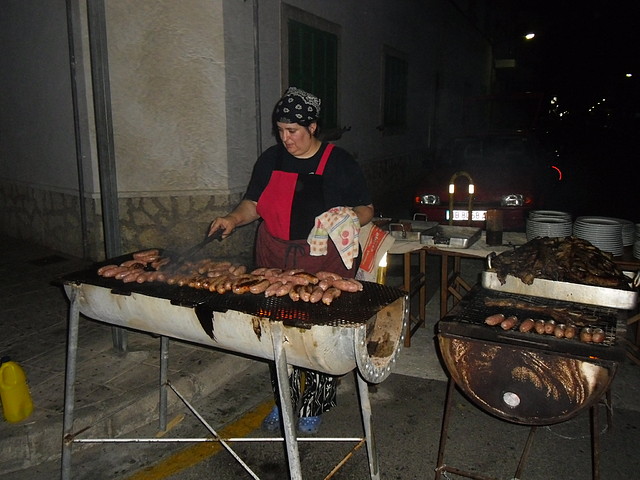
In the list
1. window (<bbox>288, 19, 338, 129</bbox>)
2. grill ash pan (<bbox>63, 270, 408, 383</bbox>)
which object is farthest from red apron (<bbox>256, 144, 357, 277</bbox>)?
window (<bbox>288, 19, 338, 129</bbox>)

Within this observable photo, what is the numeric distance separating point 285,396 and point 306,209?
1483 mm

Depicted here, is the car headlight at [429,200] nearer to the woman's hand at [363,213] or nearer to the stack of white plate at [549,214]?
the stack of white plate at [549,214]

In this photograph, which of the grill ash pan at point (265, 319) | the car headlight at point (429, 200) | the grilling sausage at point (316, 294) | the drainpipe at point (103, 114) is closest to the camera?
the grill ash pan at point (265, 319)

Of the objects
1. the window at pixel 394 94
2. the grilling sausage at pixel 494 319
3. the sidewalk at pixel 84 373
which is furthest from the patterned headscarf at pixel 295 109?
the window at pixel 394 94

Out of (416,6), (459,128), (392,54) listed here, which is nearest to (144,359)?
(392,54)

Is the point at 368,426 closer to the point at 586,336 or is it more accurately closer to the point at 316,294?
the point at 316,294

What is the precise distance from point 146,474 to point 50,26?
663 cm

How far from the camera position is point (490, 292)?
3.61 m

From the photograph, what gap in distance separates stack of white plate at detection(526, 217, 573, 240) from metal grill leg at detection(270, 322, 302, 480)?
338 cm

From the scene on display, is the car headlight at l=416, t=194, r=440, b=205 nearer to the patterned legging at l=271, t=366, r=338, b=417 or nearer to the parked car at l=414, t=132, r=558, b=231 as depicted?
the parked car at l=414, t=132, r=558, b=231

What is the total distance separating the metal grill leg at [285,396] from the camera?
2.46m

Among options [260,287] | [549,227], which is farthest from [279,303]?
[549,227]

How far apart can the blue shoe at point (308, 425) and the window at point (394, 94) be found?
408 inches

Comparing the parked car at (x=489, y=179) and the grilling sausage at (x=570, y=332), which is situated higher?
the parked car at (x=489, y=179)
